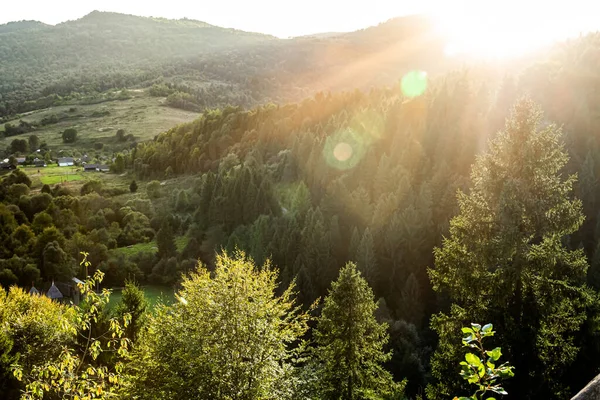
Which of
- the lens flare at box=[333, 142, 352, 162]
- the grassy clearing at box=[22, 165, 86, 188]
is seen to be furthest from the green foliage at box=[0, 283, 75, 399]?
the grassy clearing at box=[22, 165, 86, 188]

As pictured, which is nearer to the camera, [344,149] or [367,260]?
[367,260]

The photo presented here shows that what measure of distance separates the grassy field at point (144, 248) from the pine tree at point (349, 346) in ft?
195

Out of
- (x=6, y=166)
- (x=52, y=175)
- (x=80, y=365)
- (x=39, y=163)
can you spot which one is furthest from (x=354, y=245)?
(x=6, y=166)

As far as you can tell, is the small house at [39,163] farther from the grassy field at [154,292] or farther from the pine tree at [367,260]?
the pine tree at [367,260]

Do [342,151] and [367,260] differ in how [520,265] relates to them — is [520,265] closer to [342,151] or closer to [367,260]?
[367,260]

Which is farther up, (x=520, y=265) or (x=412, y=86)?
(x=412, y=86)

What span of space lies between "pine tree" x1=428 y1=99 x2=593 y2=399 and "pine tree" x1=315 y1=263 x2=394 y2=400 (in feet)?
16.7

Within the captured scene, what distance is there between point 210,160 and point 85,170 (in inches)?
1767

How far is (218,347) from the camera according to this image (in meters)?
17.2

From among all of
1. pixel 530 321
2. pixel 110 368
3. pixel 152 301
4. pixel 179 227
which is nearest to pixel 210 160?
pixel 179 227

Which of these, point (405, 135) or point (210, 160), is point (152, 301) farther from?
point (210, 160)

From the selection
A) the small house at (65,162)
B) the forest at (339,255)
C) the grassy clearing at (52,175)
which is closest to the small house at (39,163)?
the grassy clearing at (52,175)

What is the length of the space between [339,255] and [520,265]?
38.6 m

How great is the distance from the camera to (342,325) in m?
23.5
